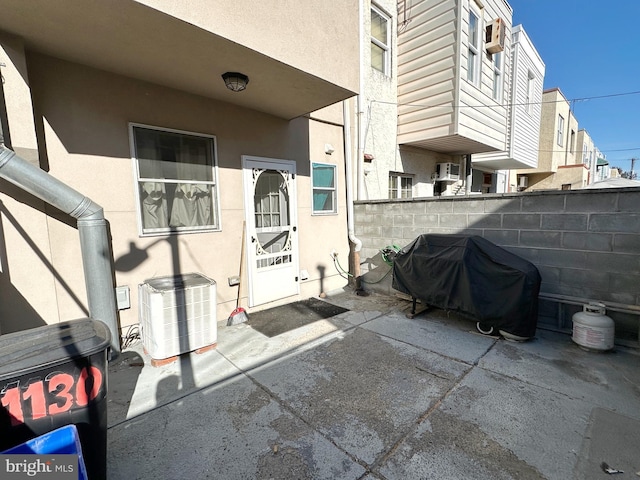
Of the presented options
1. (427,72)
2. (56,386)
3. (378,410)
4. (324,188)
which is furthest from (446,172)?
(56,386)

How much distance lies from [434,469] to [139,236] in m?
3.60

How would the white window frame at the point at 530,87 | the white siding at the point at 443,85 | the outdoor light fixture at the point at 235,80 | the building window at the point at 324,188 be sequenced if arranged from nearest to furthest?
the outdoor light fixture at the point at 235,80 → the building window at the point at 324,188 → the white siding at the point at 443,85 → the white window frame at the point at 530,87

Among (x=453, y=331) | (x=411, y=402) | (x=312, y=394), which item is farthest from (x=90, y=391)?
(x=453, y=331)

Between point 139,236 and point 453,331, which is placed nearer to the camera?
point 139,236

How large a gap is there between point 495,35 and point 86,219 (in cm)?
885

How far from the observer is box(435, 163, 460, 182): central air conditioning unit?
764 centimetres

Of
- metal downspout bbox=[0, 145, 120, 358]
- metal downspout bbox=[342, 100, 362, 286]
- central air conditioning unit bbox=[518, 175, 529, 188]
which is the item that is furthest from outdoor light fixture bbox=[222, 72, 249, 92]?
central air conditioning unit bbox=[518, 175, 529, 188]

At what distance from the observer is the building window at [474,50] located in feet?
21.5

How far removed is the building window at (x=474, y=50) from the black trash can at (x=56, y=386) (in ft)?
26.4

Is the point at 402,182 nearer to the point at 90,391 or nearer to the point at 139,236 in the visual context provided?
the point at 139,236

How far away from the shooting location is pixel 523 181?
14219 millimetres

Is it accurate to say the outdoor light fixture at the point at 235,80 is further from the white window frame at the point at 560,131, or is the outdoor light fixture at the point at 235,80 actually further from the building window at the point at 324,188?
the white window frame at the point at 560,131

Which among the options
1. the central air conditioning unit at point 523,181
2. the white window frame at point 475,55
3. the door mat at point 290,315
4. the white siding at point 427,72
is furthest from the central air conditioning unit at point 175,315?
the central air conditioning unit at point 523,181

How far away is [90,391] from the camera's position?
147 cm
